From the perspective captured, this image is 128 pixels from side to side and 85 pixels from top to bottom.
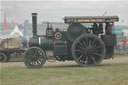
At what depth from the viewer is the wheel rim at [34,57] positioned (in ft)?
43.2

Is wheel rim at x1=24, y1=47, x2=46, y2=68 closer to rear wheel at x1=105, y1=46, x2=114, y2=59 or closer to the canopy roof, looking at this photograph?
the canopy roof

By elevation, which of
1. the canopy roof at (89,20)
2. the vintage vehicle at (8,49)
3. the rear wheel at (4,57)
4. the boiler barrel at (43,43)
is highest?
the canopy roof at (89,20)

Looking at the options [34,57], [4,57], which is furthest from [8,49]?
[34,57]

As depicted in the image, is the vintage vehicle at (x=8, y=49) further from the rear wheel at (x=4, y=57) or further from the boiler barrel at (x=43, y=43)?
the boiler barrel at (x=43, y=43)

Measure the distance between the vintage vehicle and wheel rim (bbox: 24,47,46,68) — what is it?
7491 millimetres

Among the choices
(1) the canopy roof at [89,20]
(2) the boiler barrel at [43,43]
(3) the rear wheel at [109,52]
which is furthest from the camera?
(3) the rear wheel at [109,52]

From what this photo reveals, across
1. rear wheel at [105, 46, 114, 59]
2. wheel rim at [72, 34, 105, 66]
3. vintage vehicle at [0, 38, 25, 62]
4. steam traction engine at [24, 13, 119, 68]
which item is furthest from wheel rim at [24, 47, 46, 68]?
vintage vehicle at [0, 38, 25, 62]

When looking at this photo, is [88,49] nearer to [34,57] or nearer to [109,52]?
[109,52]

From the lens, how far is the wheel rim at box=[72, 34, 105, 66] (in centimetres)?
1327

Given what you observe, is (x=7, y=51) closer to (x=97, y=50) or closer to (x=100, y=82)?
(x=97, y=50)

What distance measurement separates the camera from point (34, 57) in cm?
1324

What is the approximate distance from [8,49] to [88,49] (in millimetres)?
8977

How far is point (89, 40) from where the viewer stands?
13.4m

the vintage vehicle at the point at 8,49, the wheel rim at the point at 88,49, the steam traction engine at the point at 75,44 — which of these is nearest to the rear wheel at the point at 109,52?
the steam traction engine at the point at 75,44
